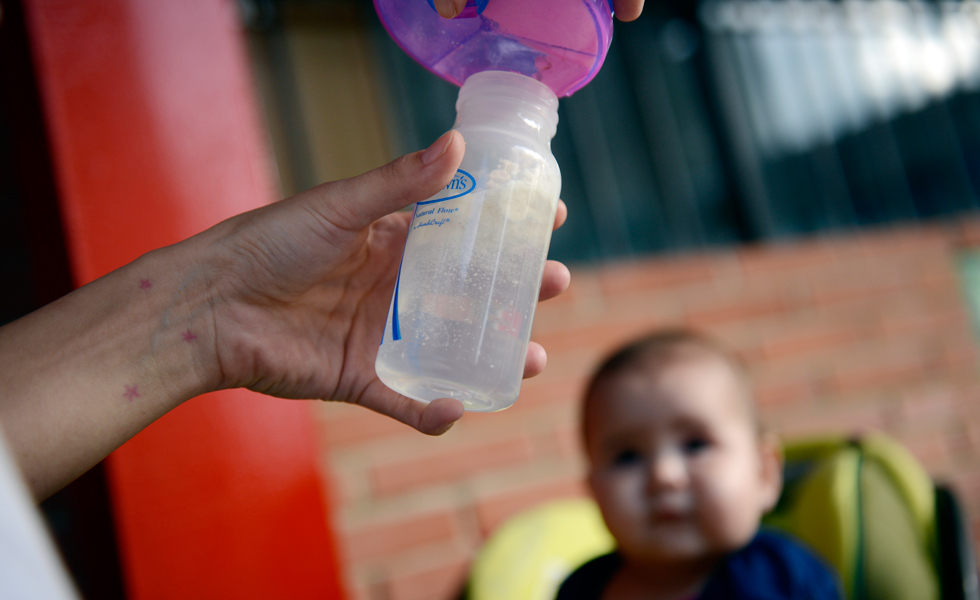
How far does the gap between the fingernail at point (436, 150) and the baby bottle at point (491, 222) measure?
0.14ft

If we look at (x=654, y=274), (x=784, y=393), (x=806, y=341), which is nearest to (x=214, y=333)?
(x=654, y=274)

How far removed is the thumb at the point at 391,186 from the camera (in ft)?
2.15

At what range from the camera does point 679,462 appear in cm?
112

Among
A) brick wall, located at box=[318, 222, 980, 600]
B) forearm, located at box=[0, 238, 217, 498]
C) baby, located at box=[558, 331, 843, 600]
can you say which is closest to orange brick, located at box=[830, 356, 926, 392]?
brick wall, located at box=[318, 222, 980, 600]

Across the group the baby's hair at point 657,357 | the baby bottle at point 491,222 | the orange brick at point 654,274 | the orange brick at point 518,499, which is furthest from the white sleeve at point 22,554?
the orange brick at point 654,274

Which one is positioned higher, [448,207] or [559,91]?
[559,91]

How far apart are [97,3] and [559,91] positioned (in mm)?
1012

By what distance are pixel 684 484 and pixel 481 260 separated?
0.66m

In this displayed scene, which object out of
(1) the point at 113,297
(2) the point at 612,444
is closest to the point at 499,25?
(1) the point at 113,297

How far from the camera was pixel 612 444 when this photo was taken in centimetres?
119

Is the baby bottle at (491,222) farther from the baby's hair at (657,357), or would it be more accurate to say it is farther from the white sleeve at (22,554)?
the baby's hair at (657,357)

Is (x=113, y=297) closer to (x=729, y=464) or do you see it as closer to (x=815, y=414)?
(x=729, y=464)

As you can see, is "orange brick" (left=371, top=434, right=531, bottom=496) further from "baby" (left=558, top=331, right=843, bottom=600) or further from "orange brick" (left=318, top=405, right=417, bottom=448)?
"baby" (left=558, top=331, right=843, bottom=600)

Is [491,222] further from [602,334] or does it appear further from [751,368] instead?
[751,368]
